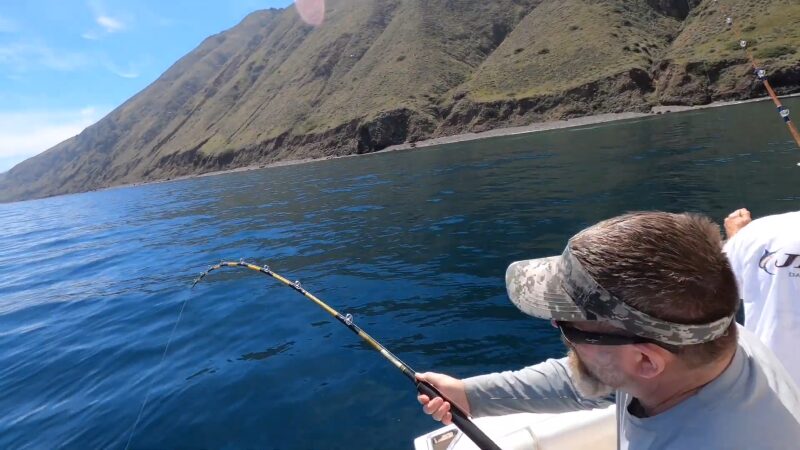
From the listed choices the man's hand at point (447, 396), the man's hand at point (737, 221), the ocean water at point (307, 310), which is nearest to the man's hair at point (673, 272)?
the man's hand at point (447, 396)

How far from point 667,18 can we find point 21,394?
473 feet

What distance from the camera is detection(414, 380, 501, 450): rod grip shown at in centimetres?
331

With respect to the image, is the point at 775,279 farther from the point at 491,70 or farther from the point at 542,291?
the point at 491,70

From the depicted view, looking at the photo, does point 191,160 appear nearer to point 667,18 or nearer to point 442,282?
point 667,18

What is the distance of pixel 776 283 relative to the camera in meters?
3.18

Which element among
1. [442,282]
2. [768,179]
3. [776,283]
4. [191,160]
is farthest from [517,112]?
[191,160]

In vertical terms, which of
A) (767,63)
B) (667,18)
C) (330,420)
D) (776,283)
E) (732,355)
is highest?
(667,18)

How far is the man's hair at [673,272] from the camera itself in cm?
171

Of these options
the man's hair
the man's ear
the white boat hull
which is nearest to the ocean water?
the white boat hull

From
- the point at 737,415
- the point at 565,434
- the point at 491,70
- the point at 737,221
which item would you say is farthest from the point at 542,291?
the point at 491,70

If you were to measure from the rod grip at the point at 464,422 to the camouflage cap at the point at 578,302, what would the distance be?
147 centimetres

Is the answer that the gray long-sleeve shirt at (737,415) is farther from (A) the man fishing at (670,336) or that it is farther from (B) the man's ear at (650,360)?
(B) the man's ear at (650,360)

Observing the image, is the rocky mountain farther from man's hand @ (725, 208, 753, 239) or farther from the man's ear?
the man's ear

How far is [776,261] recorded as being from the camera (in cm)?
318
